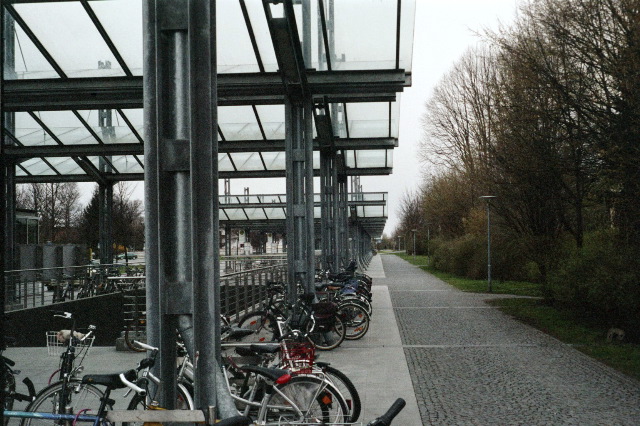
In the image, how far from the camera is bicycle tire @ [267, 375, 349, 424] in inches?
191

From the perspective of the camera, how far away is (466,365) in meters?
9.44

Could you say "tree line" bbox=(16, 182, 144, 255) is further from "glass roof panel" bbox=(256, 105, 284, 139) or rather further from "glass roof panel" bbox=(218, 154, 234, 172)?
"glass roof panel" bbox=(256, 105, 284, 139)

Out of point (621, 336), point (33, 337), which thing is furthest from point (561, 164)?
point (33, 337)

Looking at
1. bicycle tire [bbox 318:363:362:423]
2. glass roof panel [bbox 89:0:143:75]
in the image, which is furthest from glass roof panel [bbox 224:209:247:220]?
bicycle tire [bbox 318:363:362:423]

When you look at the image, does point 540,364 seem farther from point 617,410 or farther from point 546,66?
point 546,66

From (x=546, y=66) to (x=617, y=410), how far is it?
6.57m

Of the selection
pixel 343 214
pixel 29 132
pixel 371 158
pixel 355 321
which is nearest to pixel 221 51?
pixel 355 321

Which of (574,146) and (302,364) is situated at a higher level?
(574,146)

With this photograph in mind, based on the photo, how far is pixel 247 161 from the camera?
Result: 20828mm

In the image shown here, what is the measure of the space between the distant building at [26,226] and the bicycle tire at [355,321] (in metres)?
21.2

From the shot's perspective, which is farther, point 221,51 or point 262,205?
point 262,205

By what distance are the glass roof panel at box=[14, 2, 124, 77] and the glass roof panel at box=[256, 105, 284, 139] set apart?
4394mm

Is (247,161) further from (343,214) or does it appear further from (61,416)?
(61,416)

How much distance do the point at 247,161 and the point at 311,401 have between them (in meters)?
16.3
